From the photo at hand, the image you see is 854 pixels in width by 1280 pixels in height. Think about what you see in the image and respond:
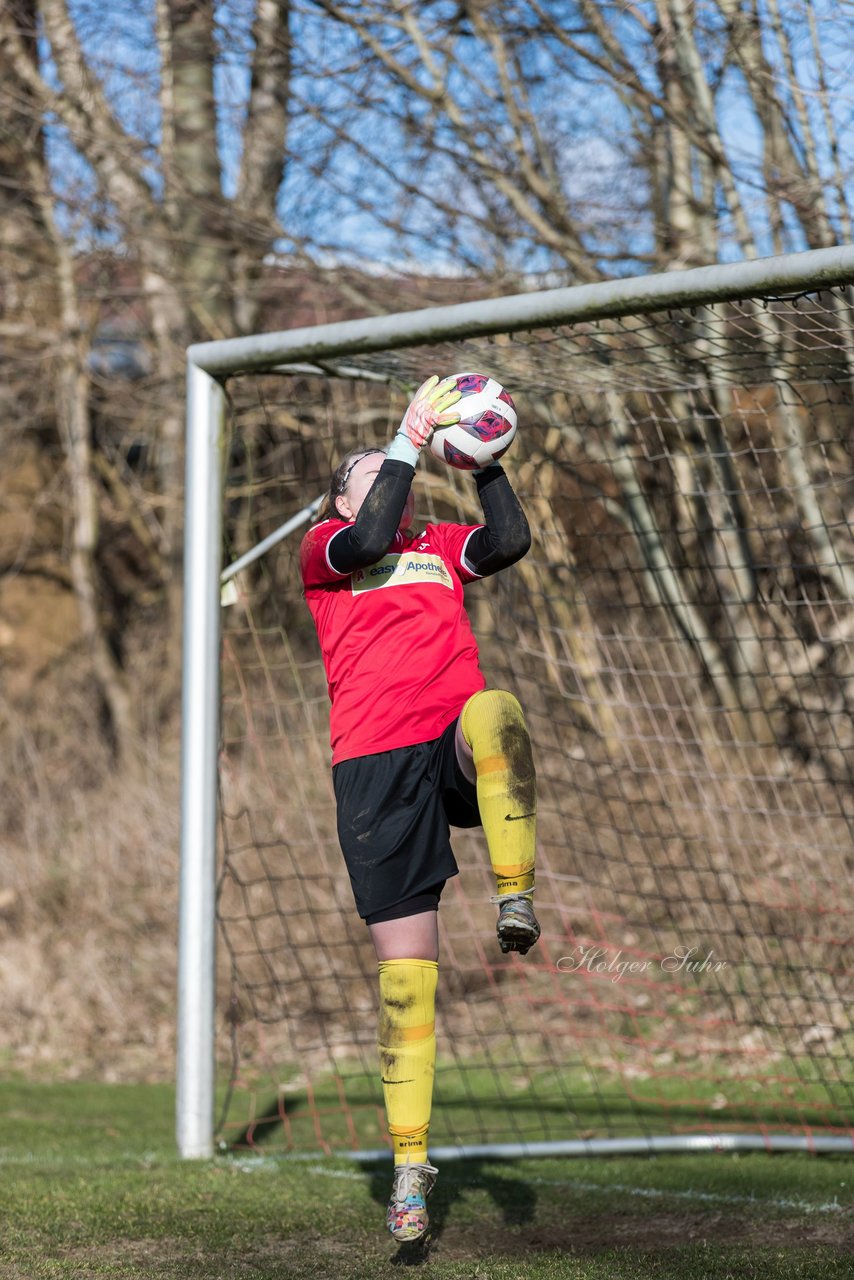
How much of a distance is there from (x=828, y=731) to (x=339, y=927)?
10.1 ft

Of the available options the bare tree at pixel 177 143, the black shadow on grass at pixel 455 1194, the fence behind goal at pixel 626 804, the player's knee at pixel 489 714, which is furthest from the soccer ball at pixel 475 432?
the bare tree at pixel 177 143

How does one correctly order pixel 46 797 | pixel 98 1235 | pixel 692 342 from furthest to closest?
pixel 46 797
pixel 692 342
pixel 98 1235

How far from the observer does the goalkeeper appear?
9.68 ft

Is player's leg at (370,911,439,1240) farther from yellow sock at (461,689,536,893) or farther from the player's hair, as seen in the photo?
the player's hair

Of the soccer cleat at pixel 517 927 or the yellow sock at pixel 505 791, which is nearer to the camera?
the soccer cleat at pixel 517 927

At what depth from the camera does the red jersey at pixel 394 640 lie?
3.15 m

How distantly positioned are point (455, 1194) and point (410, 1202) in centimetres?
139

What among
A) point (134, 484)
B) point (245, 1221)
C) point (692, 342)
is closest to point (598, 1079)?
point (245, 1221)

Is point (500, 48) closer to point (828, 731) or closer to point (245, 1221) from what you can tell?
point (828, 731)

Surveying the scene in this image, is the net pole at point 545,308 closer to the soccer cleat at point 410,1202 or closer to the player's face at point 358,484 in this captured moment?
the player's face at point 358,484

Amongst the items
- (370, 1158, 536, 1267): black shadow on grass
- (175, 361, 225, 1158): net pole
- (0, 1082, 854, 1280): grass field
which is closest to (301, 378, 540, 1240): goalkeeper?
(370, 1158, 536, 1267): black shadow on grass

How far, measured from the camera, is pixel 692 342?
15.1 feet

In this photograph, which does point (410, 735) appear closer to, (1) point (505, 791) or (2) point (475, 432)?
(1) point (505, 791)

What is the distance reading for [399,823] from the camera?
309 cm
